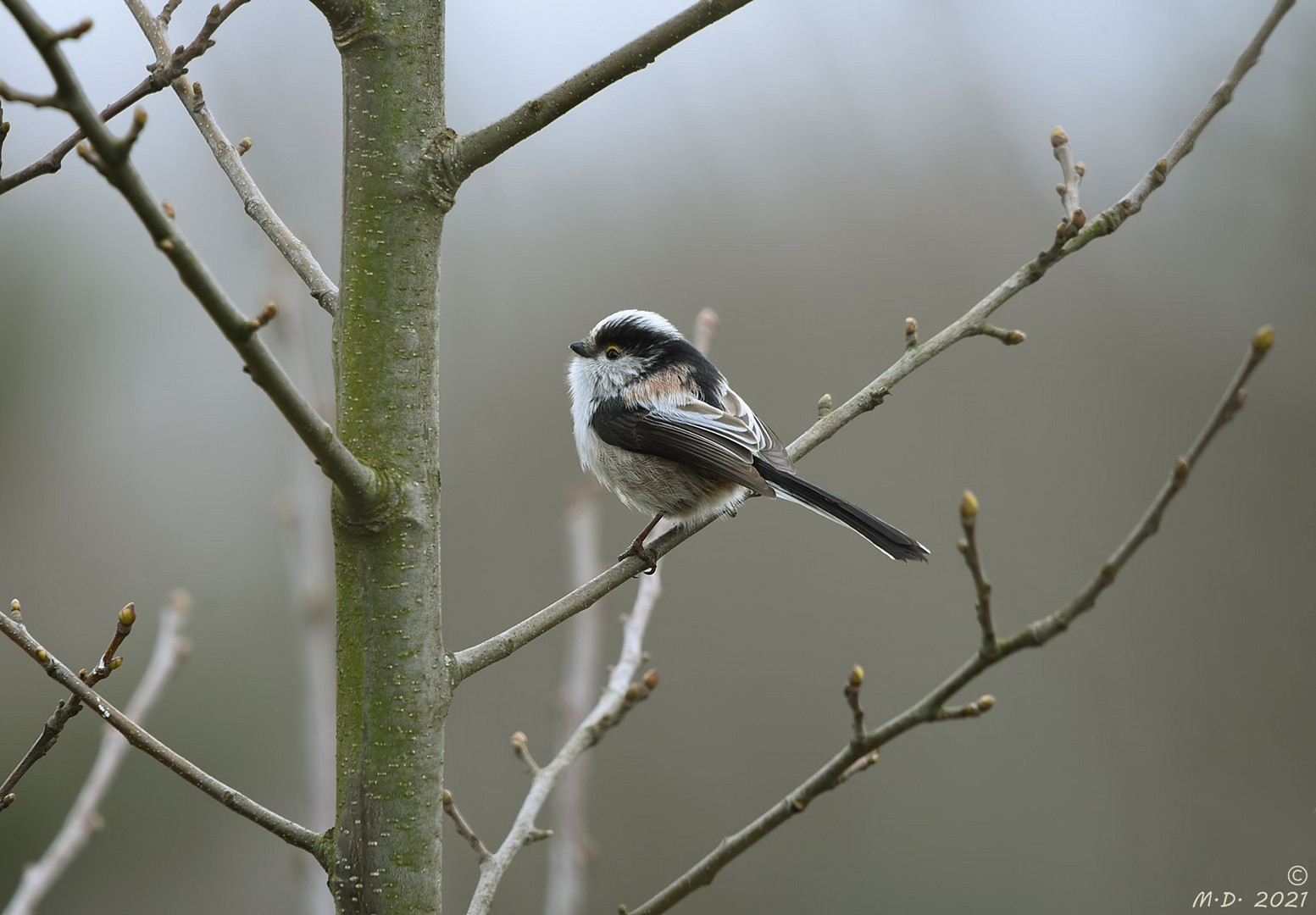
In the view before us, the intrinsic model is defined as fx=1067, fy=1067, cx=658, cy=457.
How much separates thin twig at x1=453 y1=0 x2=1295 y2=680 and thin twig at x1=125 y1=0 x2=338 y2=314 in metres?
0.69

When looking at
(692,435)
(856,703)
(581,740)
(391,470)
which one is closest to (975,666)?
(856,703)

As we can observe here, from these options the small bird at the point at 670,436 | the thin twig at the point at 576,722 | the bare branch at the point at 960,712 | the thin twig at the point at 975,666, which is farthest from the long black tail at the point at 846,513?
the thin twig at the point at 975,666

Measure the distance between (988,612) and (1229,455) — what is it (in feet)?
26.0

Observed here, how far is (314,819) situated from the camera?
2.43 m

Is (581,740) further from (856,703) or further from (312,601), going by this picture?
(312,601)

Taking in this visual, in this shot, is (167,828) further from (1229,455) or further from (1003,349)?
(1229,455)

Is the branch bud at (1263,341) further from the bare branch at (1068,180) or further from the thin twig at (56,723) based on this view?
the thin twig at (56,723)

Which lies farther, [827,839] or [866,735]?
[827,839]

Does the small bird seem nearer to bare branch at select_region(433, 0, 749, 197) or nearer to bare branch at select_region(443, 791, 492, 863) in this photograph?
bare branch at select_region(443, 791, 492, 863)

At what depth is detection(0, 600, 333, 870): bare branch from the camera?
5.00 ft

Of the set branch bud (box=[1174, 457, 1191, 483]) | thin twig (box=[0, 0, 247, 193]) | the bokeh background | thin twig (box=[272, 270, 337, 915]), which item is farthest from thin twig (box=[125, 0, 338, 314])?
the bokeh background

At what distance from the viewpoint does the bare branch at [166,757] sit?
60.0 inches

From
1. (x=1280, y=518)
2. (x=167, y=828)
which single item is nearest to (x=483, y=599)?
(x=167, y=828)

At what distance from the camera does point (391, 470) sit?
1626 mm
